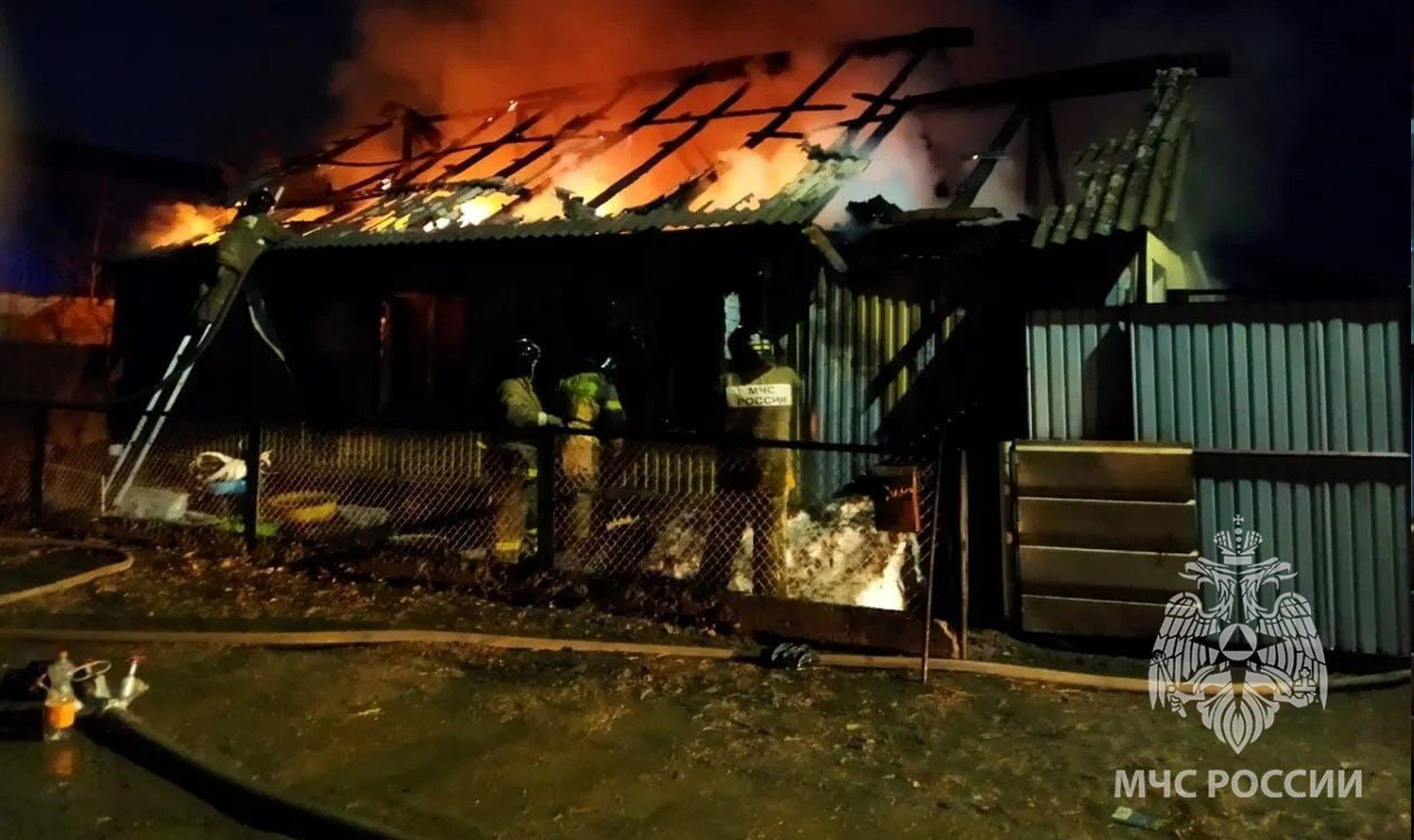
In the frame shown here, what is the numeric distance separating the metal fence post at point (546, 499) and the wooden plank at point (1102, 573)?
331 centimetres

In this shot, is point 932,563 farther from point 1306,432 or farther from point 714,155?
point 714,155

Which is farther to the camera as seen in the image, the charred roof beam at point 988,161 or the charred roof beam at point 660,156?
the charred roof beam at point 660,156

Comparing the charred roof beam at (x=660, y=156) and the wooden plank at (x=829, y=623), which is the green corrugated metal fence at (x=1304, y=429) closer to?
the wooden plank at (x=829, y=623)

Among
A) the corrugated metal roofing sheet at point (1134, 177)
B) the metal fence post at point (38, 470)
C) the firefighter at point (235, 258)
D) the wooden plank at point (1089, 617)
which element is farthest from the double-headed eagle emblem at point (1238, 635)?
the metal fence post at point (38, 470)

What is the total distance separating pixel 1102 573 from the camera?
5438mm

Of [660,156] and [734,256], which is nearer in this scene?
[734,256]

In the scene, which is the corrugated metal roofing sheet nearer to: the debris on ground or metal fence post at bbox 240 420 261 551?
the debris on ground

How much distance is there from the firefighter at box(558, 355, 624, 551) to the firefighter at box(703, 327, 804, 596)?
3.28ft

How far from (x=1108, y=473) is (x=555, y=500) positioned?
3.86 m

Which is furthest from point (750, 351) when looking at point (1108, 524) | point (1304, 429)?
point (1304, 429)

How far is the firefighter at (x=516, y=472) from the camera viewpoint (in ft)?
23.7

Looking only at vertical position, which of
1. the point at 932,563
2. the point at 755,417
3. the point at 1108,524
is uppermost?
the point at 755,417

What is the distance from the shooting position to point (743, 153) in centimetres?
984

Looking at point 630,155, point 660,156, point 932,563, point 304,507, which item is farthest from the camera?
point 630,155
